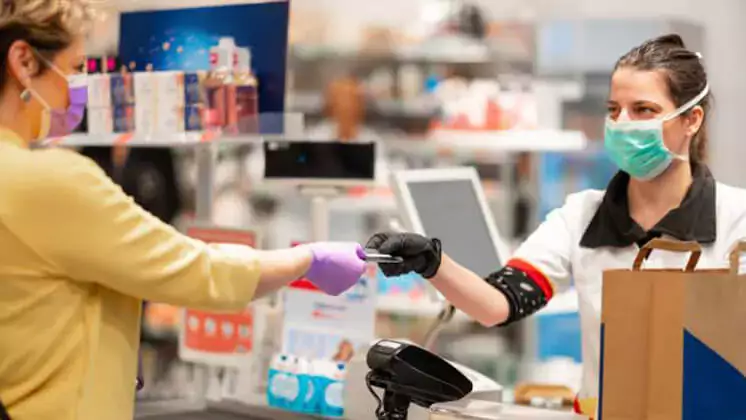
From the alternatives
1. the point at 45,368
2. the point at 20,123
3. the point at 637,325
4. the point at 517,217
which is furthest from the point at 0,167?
the point at 517,217

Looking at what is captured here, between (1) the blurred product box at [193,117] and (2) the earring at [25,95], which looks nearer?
(2) the earring at [25,95]

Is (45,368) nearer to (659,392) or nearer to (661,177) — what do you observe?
(659,392)

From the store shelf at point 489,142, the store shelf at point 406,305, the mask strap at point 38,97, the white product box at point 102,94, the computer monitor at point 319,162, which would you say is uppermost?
the white product box at point 102,94

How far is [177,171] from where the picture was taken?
720 cm

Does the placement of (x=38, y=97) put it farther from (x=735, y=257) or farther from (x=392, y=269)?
(x=735, y=257)

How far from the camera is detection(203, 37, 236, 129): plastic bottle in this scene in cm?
377

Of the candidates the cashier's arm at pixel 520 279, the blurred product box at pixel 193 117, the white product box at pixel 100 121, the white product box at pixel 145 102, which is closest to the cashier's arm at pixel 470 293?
the cashier's arm at pixel 520 279

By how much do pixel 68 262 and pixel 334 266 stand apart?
55cm

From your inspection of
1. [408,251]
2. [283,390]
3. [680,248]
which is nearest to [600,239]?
[408,251]

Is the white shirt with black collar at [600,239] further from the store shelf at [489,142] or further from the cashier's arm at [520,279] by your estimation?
the store shelf at [489,142]

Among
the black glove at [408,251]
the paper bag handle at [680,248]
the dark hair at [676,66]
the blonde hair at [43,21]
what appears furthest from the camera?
the dark hair at [676,66]

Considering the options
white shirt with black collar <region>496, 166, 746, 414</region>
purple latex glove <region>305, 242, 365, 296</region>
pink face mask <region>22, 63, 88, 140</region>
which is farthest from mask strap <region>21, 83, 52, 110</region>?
white shirt with black collar <region>496, 166, 746, 414</region>

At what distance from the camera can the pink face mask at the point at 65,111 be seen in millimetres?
2246

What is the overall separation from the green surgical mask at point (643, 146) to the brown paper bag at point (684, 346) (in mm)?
790
